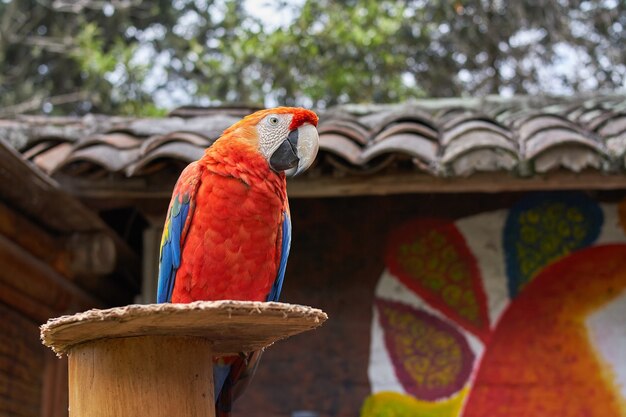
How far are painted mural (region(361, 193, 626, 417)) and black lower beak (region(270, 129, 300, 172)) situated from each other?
1.67 m

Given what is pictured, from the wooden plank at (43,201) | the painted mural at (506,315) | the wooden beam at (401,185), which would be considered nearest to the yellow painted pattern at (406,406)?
the painted mural at (506,315)

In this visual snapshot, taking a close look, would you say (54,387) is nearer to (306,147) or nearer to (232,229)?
(232,229)

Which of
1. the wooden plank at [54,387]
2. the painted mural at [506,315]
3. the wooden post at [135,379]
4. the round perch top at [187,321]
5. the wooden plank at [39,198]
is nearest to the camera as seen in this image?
the round perch top at [187,321]

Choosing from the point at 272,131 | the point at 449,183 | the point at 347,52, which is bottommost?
the point at 272,131

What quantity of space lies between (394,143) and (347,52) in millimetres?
6392

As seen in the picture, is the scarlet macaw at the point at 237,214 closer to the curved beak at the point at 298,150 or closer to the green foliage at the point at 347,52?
the curved beak at the point at 298,150

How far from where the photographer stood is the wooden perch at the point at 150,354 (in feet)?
5.38

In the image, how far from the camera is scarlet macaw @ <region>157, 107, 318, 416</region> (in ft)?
7.79

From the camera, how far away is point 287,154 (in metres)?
2.38

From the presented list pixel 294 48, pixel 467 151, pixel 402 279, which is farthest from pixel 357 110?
pixel 294 48

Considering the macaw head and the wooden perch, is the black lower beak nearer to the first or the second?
the macaw head

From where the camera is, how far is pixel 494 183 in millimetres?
3357

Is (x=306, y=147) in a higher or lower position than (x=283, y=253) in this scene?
higher

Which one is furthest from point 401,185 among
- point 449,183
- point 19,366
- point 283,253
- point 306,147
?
point 19,366
